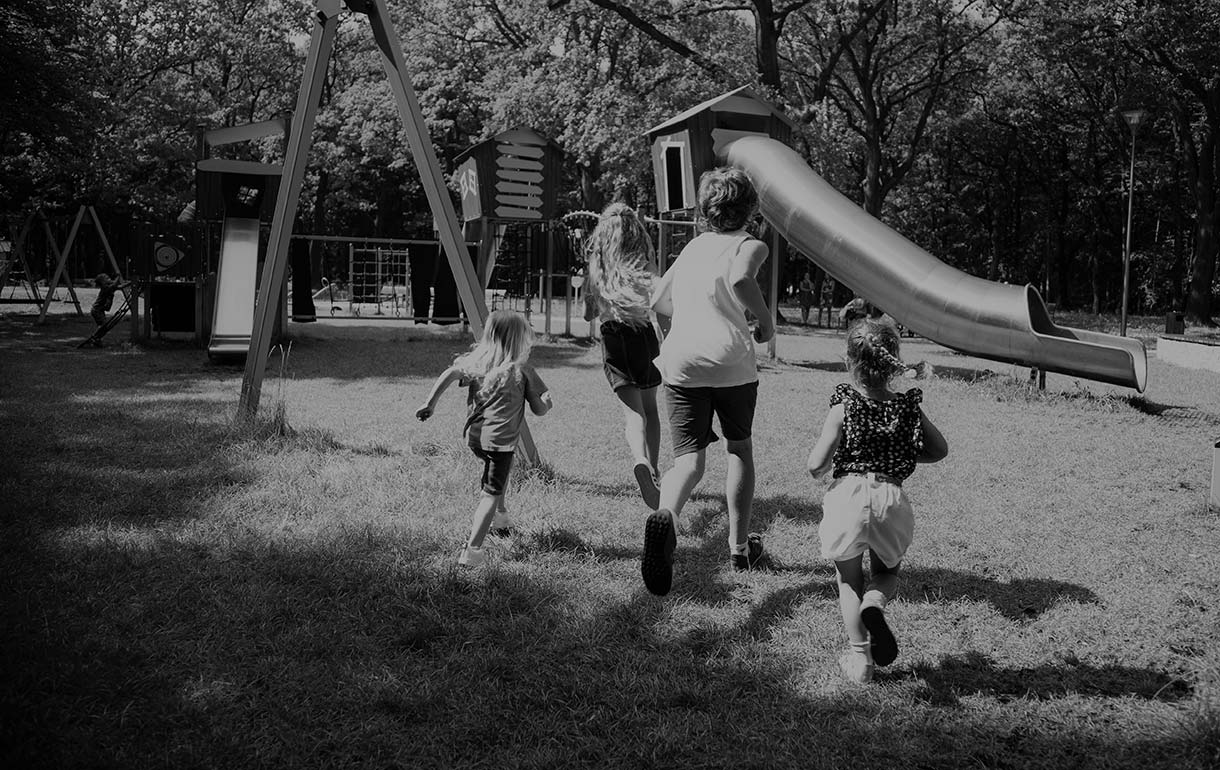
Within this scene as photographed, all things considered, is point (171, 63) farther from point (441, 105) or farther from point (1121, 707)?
point (1121, 707)

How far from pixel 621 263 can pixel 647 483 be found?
149 cm

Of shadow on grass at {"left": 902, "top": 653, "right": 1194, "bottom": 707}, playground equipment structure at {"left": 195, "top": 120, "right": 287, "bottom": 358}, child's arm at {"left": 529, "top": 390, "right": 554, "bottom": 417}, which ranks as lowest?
shadow on grass at {"left": 902, "top": 653, "right": 1194, "bottom": 707}

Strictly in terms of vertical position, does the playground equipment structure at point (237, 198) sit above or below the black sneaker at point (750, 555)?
above

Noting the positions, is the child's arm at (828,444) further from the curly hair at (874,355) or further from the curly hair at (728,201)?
the curly hair at (728,201)

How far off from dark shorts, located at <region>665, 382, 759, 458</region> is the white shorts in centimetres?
92

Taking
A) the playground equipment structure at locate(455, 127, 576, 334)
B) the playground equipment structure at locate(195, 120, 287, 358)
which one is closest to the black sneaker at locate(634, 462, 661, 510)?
the playground equipment structure at locate(195, 120, 287, 358)

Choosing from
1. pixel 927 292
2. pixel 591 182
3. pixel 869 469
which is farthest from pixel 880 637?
pixel 591 182

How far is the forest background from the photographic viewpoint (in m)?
25.7

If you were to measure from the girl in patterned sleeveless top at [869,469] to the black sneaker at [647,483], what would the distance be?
1.40 metres

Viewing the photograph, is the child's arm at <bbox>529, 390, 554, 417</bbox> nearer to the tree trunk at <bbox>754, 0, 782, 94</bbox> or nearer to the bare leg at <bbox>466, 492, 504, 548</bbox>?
the bare leg at <bbox>466, 492, 504, 548</bbox>

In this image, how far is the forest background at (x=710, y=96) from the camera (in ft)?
84.3

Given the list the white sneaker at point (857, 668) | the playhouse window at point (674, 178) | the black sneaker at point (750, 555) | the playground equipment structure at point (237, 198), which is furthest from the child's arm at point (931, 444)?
the playground equipment structure at point (237, 198)

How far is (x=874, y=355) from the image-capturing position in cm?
359

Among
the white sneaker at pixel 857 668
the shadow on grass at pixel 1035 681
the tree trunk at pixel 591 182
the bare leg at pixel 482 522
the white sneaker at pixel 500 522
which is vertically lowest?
the shadow on grass at pixel 1035 681
